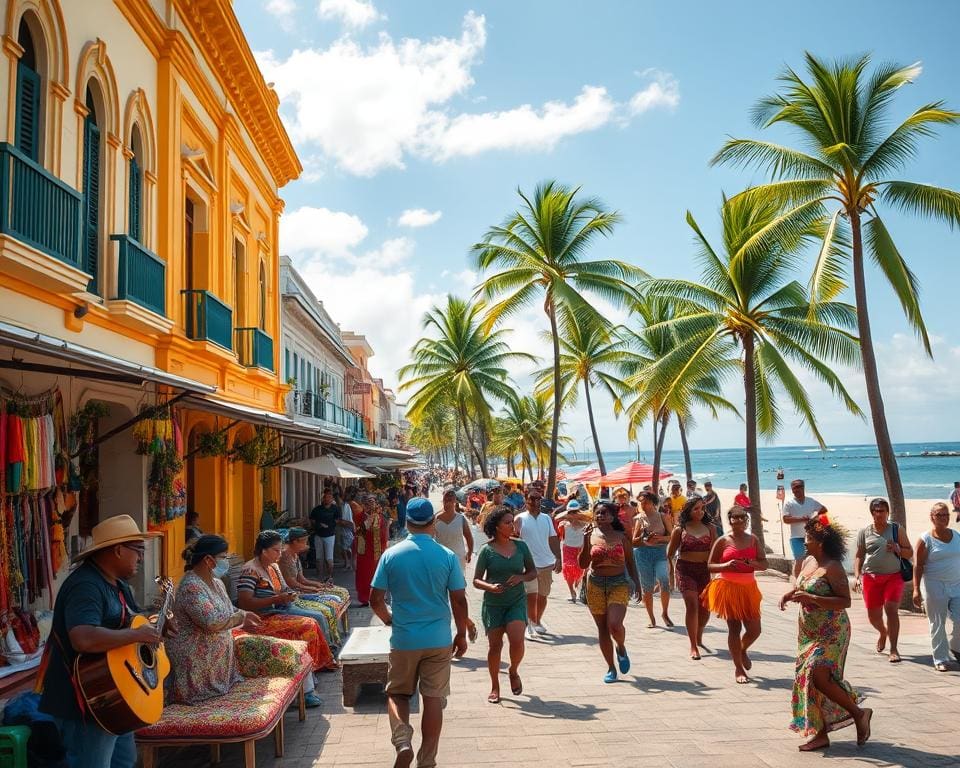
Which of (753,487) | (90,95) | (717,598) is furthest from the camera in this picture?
(753,487)

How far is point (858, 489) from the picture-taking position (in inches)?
3174

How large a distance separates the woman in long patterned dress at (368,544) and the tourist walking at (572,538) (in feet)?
8.48

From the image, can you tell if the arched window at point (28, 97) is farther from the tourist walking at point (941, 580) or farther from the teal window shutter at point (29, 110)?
the tourist walking at point (941, 580)

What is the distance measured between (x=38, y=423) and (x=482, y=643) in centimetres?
537

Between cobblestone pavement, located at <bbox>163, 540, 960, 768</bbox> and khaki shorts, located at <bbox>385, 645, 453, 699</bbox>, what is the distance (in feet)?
1.94

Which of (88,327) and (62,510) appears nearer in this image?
(62,510)

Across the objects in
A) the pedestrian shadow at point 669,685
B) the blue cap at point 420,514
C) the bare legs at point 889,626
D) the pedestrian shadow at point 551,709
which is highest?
the blue cap at point 420,514

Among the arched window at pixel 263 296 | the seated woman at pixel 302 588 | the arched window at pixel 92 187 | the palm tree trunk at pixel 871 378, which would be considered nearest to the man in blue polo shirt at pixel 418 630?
the seated woman at pixel 302 588

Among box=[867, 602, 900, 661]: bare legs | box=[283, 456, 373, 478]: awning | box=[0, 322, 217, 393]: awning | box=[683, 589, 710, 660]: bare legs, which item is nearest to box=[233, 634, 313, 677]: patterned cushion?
box=[0, 322, 217, 393]: awning

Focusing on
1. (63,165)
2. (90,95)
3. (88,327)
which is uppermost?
(90,95)

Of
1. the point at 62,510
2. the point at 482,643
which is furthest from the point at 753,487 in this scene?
the point at 62,510

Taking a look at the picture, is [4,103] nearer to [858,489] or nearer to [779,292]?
[779,292]

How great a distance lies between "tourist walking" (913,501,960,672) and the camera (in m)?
7.91

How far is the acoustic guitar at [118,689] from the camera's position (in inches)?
149
